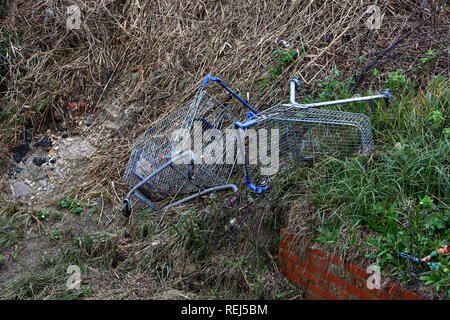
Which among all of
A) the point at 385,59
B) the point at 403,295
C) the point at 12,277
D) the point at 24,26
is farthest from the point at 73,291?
the point at 24,26

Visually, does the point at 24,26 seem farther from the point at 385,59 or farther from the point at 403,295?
the point at 403,295

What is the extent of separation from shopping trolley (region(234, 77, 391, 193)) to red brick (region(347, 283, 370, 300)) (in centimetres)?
121

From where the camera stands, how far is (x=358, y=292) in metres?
3.19

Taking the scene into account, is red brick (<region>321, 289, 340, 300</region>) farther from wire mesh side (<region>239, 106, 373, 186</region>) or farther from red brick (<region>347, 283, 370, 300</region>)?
wire mesh side (<region>239, 106, 373, 186</region>)

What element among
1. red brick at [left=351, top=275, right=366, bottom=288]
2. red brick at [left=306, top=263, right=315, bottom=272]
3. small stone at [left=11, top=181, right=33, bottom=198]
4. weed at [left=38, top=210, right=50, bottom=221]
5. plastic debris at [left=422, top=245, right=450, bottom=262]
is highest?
small stone at [left=11, top=181, right=33, bottom=198]

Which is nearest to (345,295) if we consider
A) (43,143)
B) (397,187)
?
(397,187)

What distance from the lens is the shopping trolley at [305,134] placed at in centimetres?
402

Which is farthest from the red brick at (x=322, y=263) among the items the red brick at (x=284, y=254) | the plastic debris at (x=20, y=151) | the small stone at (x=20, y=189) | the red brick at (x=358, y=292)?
the plastic debris at (x=20, y=151)

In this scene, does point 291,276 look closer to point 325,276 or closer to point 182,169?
point 325,276

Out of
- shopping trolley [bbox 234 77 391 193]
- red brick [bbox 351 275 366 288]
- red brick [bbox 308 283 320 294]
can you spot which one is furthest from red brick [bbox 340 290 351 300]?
shopping trolley [bbox 234 77 391 193]

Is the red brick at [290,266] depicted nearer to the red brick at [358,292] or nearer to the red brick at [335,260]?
the red brick at [335,260]

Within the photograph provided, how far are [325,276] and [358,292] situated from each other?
0.92ft

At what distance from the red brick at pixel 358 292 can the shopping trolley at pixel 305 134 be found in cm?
121

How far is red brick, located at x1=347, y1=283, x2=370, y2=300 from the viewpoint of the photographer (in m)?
3.14
